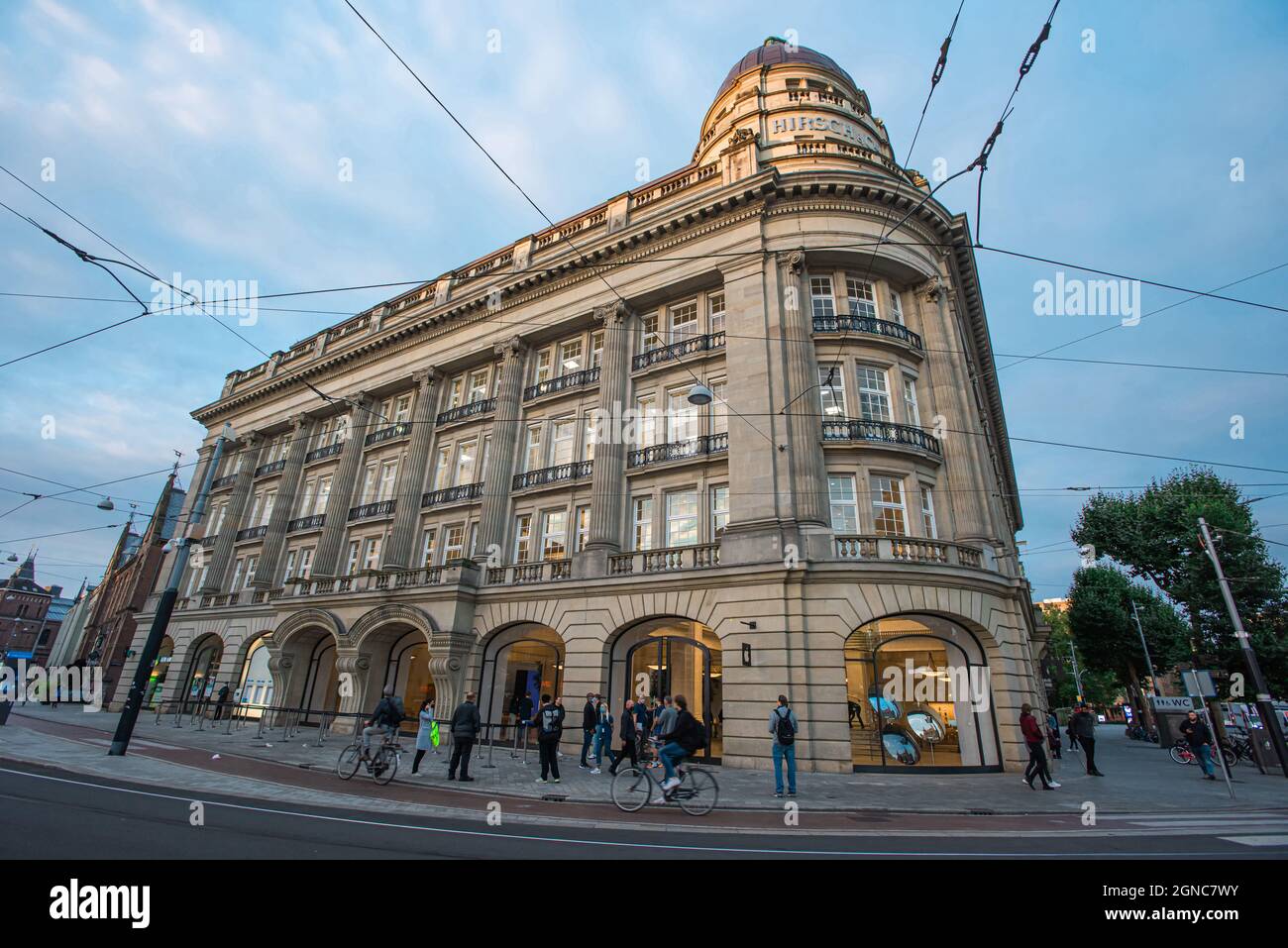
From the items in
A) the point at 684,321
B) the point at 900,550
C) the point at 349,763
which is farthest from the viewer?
the point at 684,321

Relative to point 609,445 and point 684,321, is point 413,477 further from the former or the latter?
point 684,321

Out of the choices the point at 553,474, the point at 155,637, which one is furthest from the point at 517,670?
the point at 155,637

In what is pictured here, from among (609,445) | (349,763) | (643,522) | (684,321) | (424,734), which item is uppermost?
(684,321)

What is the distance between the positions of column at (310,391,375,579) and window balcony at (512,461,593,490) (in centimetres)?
1111

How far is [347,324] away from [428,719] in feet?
96.2

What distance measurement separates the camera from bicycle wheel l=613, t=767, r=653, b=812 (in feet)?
33.2

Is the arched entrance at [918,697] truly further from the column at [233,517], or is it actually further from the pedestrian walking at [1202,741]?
the column at [233,517]

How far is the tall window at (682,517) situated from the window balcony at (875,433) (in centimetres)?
509

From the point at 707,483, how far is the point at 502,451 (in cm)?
947

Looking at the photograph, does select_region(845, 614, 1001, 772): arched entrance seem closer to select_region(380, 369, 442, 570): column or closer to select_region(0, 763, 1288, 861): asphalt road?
select_region(0, 763, 1288, 861): asphalt road

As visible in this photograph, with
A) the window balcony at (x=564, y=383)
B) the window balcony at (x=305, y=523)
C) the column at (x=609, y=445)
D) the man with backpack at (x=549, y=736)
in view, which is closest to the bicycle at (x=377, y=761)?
the man with backpack at (x=549, y=736)

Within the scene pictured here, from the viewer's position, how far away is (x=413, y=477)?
90.5 feet

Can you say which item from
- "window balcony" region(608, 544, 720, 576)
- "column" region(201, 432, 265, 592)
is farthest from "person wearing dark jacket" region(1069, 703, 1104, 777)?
"column" region(201, 432, 265, 592)

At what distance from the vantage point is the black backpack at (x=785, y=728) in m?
11.9
